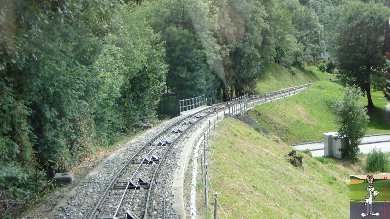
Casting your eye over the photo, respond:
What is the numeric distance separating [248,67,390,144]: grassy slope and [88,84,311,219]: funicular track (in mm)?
20479

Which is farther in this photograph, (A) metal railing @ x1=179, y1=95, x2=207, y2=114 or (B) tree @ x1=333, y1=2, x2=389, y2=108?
(B) tree @ x1=333, y1=2, x2=389, y2=108

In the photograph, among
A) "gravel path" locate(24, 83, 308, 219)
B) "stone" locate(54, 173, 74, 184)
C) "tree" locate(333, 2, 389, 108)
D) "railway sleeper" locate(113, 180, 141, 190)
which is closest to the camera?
"gravel path" locate(24, 83, 308, 219)

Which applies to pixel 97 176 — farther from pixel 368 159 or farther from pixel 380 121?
pixel 380 121

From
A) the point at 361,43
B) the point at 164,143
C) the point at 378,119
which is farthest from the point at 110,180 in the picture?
the point at 361,43

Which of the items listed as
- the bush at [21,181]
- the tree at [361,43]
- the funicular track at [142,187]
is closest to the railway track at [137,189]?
the funicular track at [142,187]

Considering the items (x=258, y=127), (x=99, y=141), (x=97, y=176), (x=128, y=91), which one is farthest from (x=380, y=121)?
(x=97, y=176)

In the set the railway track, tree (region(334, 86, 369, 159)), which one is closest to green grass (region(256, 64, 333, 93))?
tree (region(334, 86, 369, 159))

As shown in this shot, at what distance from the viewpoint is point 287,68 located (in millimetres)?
83125

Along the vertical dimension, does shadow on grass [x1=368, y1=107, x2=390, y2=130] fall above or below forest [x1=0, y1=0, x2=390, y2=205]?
below

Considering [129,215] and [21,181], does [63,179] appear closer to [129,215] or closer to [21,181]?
[21,181]

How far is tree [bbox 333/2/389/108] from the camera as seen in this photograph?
60.6 metres

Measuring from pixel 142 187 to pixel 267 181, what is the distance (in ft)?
22.0

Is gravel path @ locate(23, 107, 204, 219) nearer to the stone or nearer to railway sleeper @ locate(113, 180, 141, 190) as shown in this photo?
the stone

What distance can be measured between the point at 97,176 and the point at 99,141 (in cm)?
729
